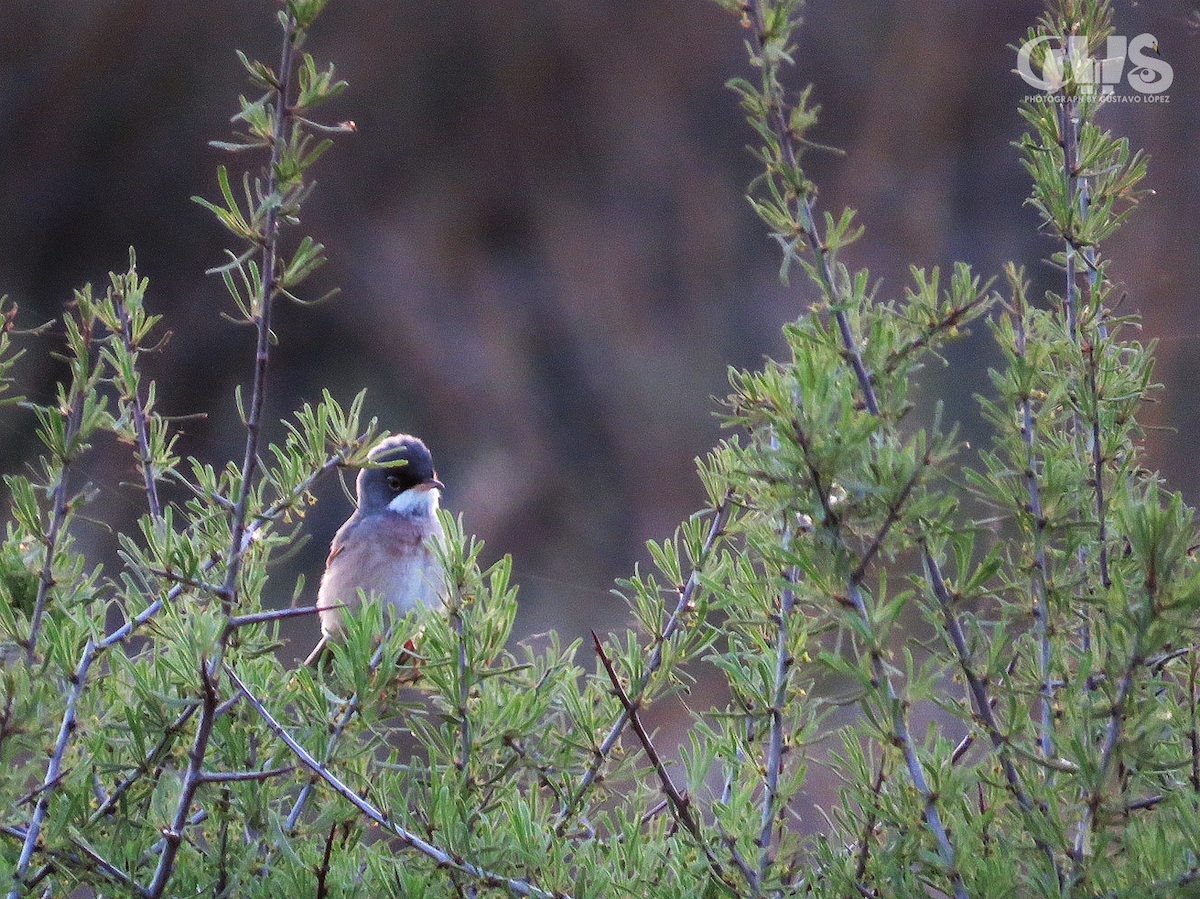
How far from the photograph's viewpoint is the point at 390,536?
1.37 meters

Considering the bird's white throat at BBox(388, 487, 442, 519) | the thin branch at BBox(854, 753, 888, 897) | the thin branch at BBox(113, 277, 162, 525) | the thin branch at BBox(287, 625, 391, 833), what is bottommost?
the thin branch at BBox(854, 753, 888, 897)

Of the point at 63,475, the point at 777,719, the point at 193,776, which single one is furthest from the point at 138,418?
the point at 777,719

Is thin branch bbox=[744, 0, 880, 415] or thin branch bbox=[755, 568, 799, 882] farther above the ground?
thin branch bbox=[744, 0, 880, 415]

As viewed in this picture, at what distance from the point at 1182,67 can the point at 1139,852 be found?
2.55 m

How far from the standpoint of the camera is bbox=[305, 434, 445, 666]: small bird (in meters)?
1.33

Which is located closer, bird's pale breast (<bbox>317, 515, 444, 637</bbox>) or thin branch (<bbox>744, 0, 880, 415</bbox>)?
thin branch (<bbox>744, 0, 880, 415</bbox>)

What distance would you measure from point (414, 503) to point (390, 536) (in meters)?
0.12

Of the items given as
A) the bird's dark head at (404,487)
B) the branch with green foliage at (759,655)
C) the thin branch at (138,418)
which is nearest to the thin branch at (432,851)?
the branch with green foliage at (759,655)

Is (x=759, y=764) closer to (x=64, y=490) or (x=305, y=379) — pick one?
(x=64, y=490)

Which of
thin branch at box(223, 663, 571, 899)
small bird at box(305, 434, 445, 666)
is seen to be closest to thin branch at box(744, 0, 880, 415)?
thin branch at box(223, 663, 571, 899)

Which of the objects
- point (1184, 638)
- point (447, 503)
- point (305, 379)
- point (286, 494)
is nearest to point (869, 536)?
point (1184, 638)

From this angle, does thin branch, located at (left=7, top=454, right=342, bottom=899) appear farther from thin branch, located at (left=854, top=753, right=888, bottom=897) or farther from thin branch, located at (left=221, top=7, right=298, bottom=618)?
thin branch, located at (left=854, top=753, right=888, bottom=897)

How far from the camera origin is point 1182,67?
247 cm

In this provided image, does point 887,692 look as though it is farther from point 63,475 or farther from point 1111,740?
point 63,475
